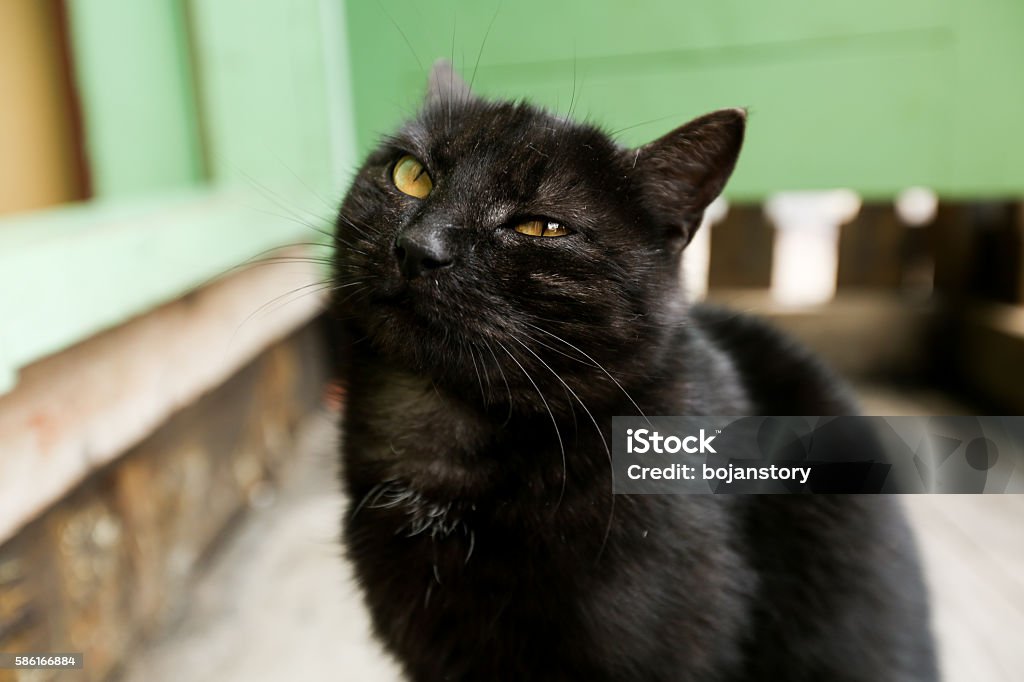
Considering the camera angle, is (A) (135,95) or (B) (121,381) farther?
(A) (135,95)

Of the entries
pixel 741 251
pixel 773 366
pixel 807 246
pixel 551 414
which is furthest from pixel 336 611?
pixel 807 246

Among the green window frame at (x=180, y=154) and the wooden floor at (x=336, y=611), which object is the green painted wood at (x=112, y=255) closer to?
the green window frame at (x=180, y=154)

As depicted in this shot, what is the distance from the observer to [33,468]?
669mm

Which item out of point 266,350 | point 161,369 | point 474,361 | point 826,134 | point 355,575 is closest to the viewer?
point 474,361

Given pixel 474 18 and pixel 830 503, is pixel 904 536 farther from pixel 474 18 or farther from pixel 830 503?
pixel 474 18

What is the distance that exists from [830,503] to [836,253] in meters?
0.69

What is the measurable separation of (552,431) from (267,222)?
1.94ft

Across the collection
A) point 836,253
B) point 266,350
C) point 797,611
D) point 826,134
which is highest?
point 826,134

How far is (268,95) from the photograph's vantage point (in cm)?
90

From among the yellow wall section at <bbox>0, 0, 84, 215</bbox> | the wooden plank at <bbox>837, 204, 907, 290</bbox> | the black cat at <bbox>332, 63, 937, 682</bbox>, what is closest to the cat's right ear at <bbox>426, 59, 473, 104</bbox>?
the black cat at <bbox>332, 63, 937, 682</bbox>

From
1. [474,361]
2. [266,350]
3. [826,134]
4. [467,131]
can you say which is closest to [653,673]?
[474,361]

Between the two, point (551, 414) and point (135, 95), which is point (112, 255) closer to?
point (135, 95)

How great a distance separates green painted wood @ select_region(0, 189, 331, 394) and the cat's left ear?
304mm

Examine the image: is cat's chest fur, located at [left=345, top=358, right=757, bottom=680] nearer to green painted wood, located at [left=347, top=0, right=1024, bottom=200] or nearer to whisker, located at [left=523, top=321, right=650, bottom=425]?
whisker, located at [left=523, top=321, right=650, bottom=425]
